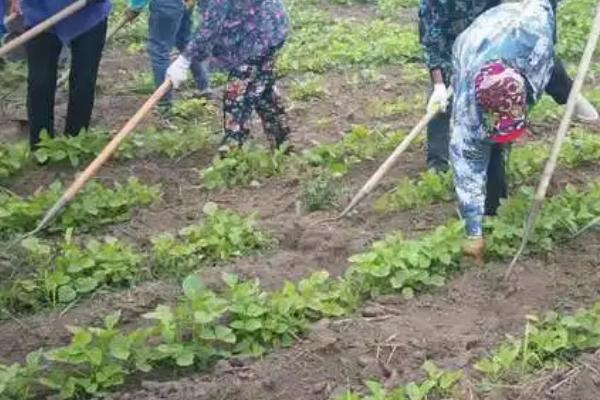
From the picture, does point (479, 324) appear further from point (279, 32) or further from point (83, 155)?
point (83, 155)

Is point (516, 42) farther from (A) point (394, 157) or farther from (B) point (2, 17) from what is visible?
(B) point (2, 17)

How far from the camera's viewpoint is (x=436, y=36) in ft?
16.5

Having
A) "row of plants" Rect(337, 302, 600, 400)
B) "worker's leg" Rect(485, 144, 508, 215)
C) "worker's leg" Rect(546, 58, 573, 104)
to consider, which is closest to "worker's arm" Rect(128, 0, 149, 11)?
"worker's leg" Rect(546, 58, 573, 104)

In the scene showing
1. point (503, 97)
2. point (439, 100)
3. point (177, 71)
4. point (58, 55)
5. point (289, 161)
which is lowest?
point (289, 161)

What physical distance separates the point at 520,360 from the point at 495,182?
1380mm

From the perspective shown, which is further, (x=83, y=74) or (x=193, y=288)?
(x=83, y=74)

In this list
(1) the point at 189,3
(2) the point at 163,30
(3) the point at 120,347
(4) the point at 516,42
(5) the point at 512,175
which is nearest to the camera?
(3) the point at 120,347

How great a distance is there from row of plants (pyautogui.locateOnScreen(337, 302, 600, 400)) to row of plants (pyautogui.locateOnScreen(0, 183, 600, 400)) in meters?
0.51

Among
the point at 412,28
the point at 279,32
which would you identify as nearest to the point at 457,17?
the point at 279,32

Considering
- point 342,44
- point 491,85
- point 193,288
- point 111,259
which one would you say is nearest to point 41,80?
point 111,259

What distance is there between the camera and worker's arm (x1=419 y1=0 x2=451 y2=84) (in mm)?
5008

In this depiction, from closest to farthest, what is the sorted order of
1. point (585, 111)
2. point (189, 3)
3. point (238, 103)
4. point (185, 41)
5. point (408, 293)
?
point (408, 293) → point (585, 111) → point (238, 103) → point (189, 3) → point (185, 41)

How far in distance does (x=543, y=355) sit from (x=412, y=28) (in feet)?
20.3

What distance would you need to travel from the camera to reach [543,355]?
3.66 metres
